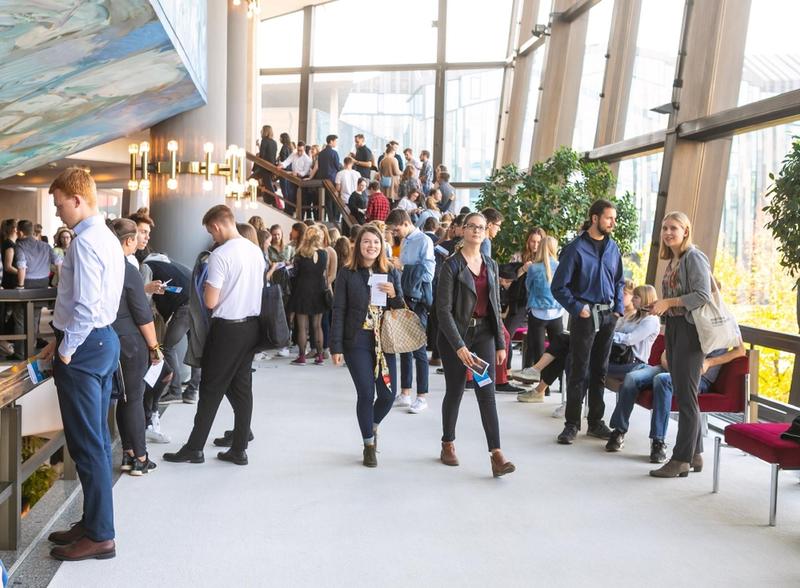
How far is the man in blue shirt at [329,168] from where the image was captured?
1576 cm

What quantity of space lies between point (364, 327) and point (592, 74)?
30.2 ft

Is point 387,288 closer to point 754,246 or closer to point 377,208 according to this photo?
point 754,246

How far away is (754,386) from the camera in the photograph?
5391 mm

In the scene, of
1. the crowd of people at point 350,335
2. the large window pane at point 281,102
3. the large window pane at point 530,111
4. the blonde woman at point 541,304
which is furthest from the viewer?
the large window pane at point 281,102

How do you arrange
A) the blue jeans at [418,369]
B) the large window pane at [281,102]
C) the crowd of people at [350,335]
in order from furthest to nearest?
1. the large window pane at [281,102]
2. the blue jeans at [418,369]
3. the crowd of people at [350,335]

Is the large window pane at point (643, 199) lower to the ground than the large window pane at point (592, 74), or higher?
lower

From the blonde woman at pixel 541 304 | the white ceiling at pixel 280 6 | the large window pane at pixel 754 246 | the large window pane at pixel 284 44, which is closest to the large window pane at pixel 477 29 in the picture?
the white ceiling at pixel 280 6

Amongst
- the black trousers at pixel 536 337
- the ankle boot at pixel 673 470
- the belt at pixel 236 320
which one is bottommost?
the ankle boot at pixel 673 470

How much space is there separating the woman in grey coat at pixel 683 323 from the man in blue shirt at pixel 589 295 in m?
0.70

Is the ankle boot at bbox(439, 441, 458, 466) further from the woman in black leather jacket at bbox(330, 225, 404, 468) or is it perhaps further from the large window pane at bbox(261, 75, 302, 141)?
the large window pane at bbox(261, 75, 302, 141)

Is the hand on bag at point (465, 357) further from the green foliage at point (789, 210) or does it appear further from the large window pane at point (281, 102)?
the large window pane at point (281, 102)

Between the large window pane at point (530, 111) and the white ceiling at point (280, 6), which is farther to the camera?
the white ceiling at point (280, 6)

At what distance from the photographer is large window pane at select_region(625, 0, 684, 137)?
9.97m

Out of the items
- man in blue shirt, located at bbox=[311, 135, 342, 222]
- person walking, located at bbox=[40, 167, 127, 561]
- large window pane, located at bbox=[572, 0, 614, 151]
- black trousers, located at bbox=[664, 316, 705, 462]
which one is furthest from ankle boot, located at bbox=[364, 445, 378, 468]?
man in blue shirt, located at bbox=[311, 135, 342, 222]
